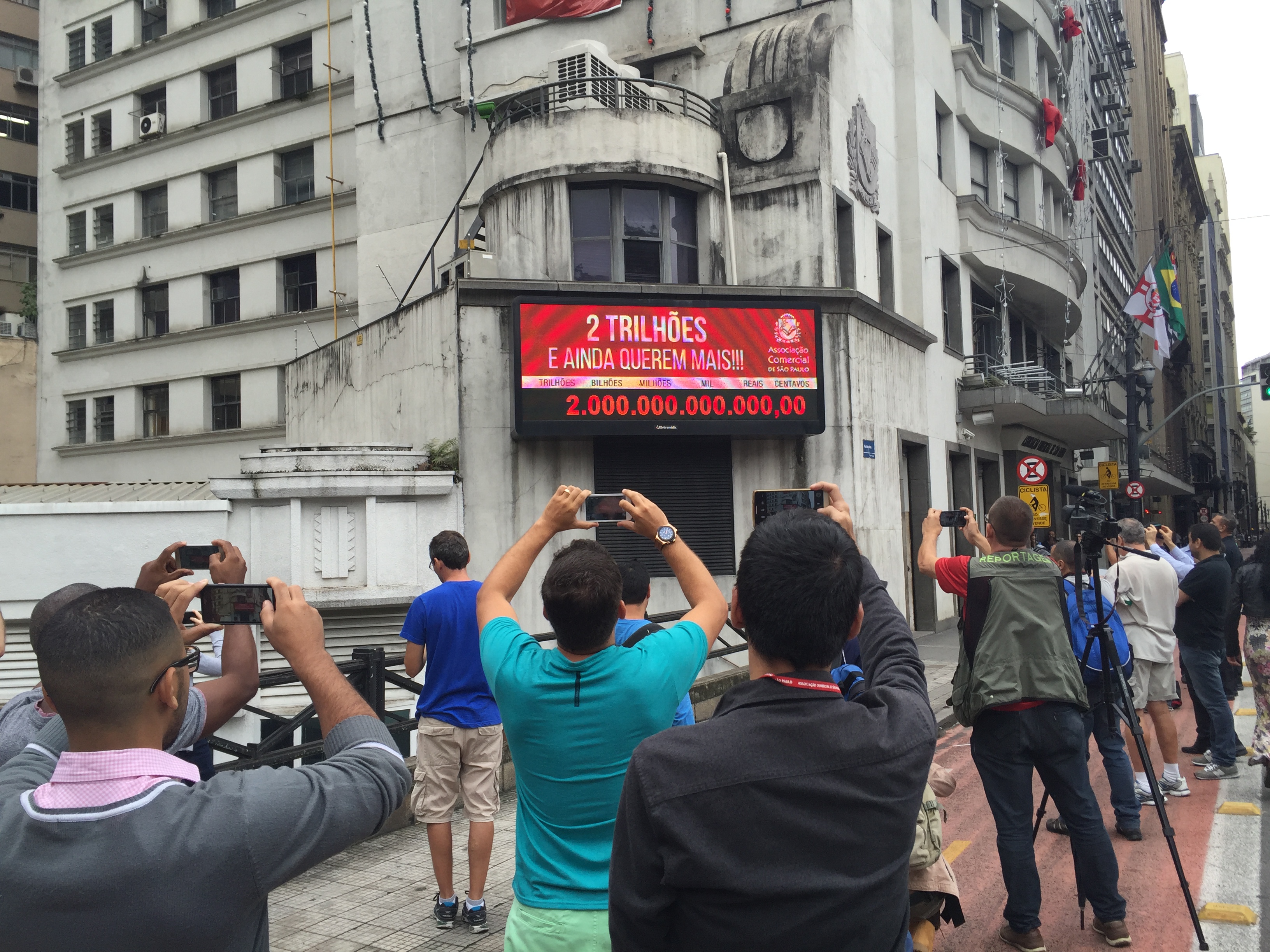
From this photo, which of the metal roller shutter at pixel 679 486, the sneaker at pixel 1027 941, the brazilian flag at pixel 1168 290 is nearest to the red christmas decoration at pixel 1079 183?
the brazilian flag at pixel 1168 290

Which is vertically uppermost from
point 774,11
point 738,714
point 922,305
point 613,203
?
point 774,11

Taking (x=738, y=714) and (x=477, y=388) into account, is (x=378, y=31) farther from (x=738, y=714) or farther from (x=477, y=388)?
(x=738, y=714)

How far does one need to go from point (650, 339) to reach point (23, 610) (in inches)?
382

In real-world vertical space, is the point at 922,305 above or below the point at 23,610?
above

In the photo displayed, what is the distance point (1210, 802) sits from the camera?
24.2 feet

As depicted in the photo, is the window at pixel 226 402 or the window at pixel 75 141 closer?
the window at pixel 226 402

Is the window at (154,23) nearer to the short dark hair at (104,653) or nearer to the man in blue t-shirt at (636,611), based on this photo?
the man in blue t-shirt at (636,611)

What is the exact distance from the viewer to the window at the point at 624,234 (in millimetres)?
16859

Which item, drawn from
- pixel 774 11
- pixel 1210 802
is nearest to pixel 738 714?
pixel 1210 802

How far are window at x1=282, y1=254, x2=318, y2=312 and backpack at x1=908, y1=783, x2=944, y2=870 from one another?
82.1 ft

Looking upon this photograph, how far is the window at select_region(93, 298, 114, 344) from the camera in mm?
29406

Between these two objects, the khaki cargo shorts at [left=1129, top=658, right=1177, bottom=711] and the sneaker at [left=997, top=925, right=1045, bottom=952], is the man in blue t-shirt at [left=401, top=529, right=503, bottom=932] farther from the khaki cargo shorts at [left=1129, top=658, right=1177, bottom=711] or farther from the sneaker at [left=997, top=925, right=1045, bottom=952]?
the khaki cargo shorts at [left=1129, top=658, right=1177, bottom=711]

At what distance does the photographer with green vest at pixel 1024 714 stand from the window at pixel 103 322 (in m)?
30.6

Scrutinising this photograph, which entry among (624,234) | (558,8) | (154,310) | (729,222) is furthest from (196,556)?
(154,310)
